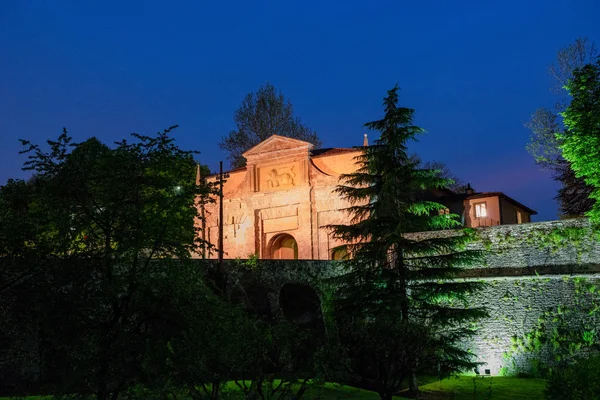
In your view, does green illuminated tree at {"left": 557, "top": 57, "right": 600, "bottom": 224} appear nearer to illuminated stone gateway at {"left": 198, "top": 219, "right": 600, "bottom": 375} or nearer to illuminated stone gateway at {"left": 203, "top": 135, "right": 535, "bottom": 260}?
illuminated stone gateway at {"left": 198, "top": 219, "right": 600, "bottom": 375}

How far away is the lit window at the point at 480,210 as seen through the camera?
41.3 m

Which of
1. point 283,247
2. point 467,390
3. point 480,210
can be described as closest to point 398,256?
point 467,390

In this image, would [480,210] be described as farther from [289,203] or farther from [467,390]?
[467,390]

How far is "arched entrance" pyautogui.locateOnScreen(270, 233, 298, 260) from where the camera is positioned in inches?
1613

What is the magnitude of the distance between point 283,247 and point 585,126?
69.5 ft

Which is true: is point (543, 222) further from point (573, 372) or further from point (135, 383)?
point (135, 383)

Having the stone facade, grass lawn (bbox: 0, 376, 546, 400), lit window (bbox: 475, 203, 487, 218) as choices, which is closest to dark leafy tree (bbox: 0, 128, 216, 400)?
grass lawn (bbox: 0, 376, 546, 400)

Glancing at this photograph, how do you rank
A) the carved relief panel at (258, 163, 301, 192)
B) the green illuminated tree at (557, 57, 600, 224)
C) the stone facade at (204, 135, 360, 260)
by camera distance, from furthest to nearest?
the carved relief panel at (258, 163, 301, 192), the stone facade at (204, 135, 360, 260), the green illuminated tree at (557, 57, 600, 224)

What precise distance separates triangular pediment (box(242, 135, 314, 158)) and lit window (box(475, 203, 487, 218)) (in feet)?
36.9

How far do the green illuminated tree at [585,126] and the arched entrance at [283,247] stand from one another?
19.0m

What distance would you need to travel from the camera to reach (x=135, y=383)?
1377 centimetres

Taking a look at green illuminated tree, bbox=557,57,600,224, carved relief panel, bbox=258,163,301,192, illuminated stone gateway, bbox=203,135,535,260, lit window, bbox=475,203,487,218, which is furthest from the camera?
lit window, bbox=475,203,487,218

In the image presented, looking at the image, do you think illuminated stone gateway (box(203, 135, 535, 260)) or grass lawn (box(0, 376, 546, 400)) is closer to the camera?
grass lawn (box(0, 376, 546, 400))

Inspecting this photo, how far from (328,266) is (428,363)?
11663 mm
